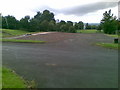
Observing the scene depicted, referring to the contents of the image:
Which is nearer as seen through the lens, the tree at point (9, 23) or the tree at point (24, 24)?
the tree at point (9, 23)

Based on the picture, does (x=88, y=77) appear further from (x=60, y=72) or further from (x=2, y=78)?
(x=2, y=78)

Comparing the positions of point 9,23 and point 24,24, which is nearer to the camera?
point 9,23

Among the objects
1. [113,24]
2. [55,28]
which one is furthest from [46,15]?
[113,24]

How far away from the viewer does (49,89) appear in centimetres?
430

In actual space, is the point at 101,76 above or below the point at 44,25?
below

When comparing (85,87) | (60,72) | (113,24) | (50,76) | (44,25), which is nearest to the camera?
(85,87)

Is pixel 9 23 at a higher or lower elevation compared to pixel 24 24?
higher

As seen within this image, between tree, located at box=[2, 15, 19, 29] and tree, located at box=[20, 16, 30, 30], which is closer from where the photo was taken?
tree, located at box=[2, 15, 19, 29]

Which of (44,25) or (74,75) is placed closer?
(74,75)

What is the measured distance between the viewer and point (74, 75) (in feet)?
18.8

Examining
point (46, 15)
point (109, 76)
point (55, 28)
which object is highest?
point (46, 15)

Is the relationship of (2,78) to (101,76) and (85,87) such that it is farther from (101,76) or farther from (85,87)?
(101,76)

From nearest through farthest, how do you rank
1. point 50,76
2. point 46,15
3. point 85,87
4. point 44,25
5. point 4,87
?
1. point 4,87
2. point 85,87
3. point 50,76
4. point 44,25
5. point 46,15

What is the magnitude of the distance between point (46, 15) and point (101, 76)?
77.3 metres
